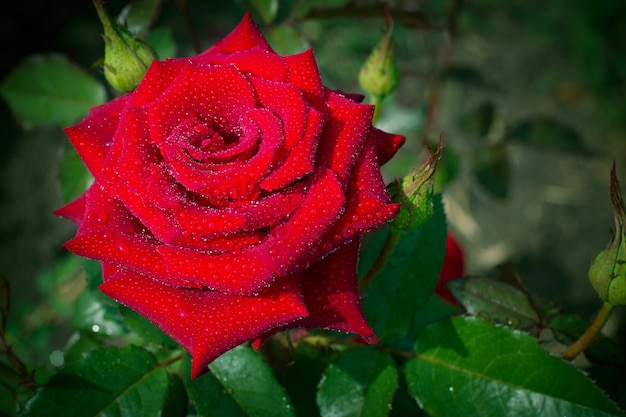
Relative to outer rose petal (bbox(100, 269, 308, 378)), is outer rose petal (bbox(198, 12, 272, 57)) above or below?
above

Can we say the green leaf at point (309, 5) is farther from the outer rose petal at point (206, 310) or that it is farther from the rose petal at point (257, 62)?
the outer rose petal at point (206, 310)

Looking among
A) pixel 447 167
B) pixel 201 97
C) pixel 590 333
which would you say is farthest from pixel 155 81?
pixel 447 167

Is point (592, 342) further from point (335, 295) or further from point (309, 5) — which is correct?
point (309, 5)

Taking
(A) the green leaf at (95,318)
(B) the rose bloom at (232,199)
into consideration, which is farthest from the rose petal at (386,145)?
(A) the green leaf at (95,318)

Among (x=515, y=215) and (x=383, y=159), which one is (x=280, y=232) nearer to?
(x=383, y=159)

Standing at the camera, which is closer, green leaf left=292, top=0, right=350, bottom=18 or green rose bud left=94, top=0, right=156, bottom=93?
green rose bud left=94, top=0, right=156, bottom=93

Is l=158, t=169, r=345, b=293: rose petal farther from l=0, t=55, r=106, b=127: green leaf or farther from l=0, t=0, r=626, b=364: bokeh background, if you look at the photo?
l=0, t=0, r=626, b=364: bokeh background

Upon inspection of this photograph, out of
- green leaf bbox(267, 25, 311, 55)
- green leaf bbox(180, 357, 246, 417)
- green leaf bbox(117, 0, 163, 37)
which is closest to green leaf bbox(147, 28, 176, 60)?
green leaf bbox(117, 0, 163, 37)
